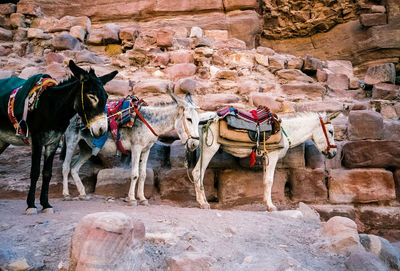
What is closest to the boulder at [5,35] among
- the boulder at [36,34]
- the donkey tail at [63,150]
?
the boulder at [36,34]

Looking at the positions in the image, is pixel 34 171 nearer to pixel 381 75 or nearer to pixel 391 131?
pixel 391 131

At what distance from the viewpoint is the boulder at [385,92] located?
781 cm

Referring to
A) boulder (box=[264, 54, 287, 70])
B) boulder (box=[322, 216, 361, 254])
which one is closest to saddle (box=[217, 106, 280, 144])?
boulder (box=[322, 216, 361, 254])

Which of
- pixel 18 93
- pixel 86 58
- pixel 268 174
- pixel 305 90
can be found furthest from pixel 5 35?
pixel 268 174

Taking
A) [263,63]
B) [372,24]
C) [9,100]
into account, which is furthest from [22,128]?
[372,24]

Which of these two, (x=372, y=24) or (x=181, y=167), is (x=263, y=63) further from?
(x=372, y=24)

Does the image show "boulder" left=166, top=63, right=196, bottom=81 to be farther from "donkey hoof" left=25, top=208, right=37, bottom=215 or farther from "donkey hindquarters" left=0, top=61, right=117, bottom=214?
"donkey hoof" left=25, top=208, right=37, bottom=215

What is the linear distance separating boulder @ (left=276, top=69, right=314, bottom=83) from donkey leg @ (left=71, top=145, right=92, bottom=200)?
529 centimetres

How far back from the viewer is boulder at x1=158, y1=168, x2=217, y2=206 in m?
5.92

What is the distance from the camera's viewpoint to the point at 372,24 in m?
11.4

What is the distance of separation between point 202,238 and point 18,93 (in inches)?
117

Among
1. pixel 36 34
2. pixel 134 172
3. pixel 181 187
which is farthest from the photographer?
pixel 36 34

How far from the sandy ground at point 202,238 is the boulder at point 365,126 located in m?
2.81

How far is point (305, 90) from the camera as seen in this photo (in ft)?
26.0
